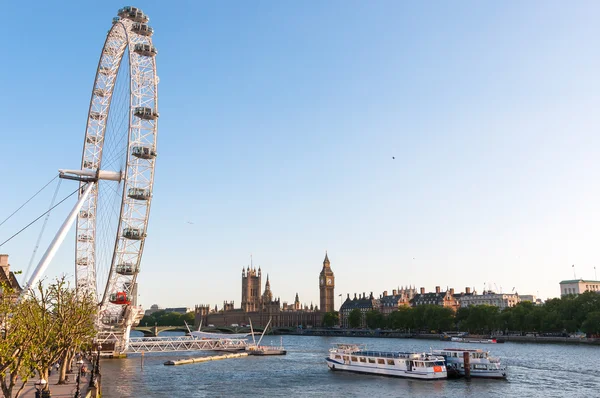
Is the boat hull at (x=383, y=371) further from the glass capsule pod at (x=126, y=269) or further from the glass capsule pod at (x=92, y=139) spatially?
the glass capsule pod at (x=92, y=139)

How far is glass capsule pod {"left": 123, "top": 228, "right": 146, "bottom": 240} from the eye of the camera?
2542 inches

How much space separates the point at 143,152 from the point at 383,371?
39308 mm

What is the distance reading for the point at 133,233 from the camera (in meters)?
64.6

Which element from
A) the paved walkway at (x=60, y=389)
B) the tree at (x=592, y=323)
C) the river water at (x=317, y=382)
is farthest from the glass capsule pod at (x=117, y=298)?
the tree at (x=592, y=323)

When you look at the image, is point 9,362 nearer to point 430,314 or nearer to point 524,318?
point 524,318

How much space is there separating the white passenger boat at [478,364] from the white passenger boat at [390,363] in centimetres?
169

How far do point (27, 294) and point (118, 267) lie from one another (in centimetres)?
2976

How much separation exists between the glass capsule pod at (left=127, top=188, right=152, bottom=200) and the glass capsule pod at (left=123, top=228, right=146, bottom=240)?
393 centimetres

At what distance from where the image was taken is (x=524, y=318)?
146 metres

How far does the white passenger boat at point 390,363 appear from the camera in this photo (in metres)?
66.8

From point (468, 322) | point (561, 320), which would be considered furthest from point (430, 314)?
Result: point (561, 320)

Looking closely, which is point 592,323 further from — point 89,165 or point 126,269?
point 89,165

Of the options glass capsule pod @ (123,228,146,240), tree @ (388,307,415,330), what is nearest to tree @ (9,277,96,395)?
glass capsule pod @ (123,228,146,240)

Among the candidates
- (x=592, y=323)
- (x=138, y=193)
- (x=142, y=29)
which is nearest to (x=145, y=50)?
(x=142, y=29)
